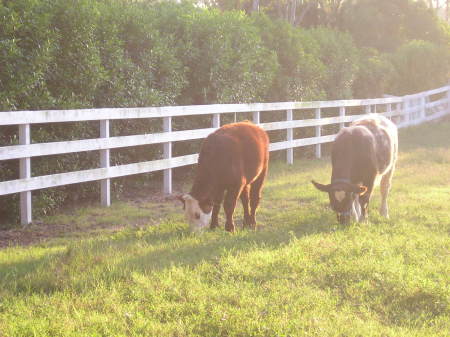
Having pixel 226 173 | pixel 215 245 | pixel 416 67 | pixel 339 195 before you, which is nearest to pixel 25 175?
pixel 226 173

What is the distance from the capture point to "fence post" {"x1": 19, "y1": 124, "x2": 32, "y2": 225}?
7.82m

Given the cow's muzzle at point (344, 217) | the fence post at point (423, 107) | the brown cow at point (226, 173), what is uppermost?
the fence post at point (423, 107)

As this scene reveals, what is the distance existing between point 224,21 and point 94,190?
5286mm

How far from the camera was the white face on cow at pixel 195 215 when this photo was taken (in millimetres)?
6992

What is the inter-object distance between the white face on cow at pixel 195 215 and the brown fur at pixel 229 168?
6 centimetres

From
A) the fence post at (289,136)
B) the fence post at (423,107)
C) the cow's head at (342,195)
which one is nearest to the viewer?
the cow's head at (342,195)

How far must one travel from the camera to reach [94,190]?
33.0 feet

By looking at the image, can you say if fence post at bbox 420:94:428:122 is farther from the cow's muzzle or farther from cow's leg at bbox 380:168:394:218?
the cow's muzzle

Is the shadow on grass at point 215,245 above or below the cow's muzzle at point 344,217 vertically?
below

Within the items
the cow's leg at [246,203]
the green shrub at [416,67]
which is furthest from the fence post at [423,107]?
the cow's leg at [246,203]

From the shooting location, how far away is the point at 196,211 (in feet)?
23.0

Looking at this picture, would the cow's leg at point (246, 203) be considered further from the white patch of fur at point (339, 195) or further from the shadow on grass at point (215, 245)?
the white patch of fur at point (339, 195)

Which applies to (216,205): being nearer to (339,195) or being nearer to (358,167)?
(339,195)

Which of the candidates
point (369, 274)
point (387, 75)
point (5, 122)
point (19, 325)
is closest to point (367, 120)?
point (369, 274)
